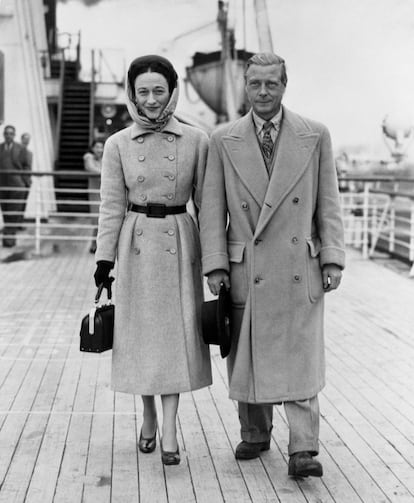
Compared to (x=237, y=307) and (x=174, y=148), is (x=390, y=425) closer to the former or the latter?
(x=237, y=307)

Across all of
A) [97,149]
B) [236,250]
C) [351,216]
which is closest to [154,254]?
[236,250]

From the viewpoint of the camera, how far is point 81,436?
3678 mm

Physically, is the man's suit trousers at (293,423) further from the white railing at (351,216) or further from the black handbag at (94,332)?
the white railing at (351,216)

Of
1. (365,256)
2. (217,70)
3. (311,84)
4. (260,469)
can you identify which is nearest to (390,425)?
(260,469)

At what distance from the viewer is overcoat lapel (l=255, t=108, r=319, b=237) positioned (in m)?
3.17

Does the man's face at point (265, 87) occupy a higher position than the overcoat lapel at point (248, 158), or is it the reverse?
the man's face at point (265, 87)

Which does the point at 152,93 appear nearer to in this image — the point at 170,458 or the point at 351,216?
the point at 170,458

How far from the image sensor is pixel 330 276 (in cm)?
324

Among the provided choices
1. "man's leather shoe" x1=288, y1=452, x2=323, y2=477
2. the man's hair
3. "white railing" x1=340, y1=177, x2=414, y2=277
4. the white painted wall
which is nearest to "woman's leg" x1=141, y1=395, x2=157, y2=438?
"man's leather shoe" x1=288, y1=452, x2=323, y2=477

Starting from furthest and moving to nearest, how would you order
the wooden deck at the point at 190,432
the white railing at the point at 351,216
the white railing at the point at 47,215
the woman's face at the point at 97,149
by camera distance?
the woman's face at the point at 97,149 < the white railing at the point at 47,215 < the white railing at the point at 351,216 < the wooden deck at the point at 190,432

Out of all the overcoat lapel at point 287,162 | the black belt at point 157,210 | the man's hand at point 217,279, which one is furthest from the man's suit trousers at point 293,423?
the black belt at point 157,210

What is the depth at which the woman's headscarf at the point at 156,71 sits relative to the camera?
3268 mm

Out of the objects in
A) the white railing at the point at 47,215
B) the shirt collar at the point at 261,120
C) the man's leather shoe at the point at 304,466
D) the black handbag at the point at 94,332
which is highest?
the shirt collar at the point at 261,120

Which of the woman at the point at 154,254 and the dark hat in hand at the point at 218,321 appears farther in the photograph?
the woman at the point at 154,254
